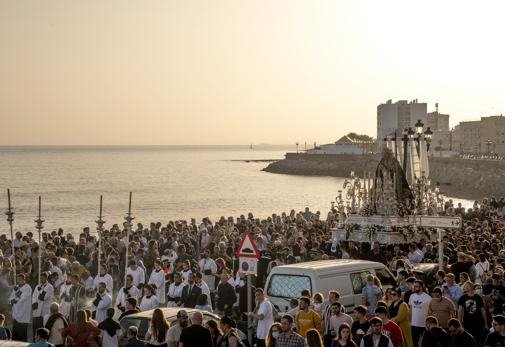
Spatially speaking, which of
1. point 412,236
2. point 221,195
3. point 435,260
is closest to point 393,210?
point 412,236

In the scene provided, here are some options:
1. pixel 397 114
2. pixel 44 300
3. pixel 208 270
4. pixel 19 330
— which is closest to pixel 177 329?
pixel 44 300

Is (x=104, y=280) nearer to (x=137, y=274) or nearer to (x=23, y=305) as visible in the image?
(x=137, y=274)

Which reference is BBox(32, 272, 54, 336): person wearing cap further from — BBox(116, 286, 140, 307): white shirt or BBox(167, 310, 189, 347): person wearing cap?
BBox(167, 310, 189, 347): person wearing cap

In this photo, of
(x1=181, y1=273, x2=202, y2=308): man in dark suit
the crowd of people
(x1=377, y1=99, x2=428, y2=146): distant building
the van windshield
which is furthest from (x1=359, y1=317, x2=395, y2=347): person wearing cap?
(x1=377, y1=99, x2=428, y2=146): distant building

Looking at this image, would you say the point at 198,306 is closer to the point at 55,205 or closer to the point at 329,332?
the point at 329,332

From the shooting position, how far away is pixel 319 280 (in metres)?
12.7

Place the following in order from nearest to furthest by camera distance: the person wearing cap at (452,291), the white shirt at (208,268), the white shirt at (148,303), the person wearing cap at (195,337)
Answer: the person wearing cap at (195,337)
the person wearing cap at (452,291)
the white shirt at (148,303)
the white shirt at (208,268)

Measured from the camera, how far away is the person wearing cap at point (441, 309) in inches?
441

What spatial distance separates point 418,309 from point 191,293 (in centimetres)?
411

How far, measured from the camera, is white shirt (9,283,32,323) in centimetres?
1359

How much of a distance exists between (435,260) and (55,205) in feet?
243

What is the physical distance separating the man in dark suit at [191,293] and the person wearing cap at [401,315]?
3753 millimetres

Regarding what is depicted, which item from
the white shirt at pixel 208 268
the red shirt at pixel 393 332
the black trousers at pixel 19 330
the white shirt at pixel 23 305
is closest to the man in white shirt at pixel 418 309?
the red shirt at pixel 393 332

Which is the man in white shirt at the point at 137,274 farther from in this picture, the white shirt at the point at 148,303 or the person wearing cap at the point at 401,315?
the person wearing cap at the point at 401,315
